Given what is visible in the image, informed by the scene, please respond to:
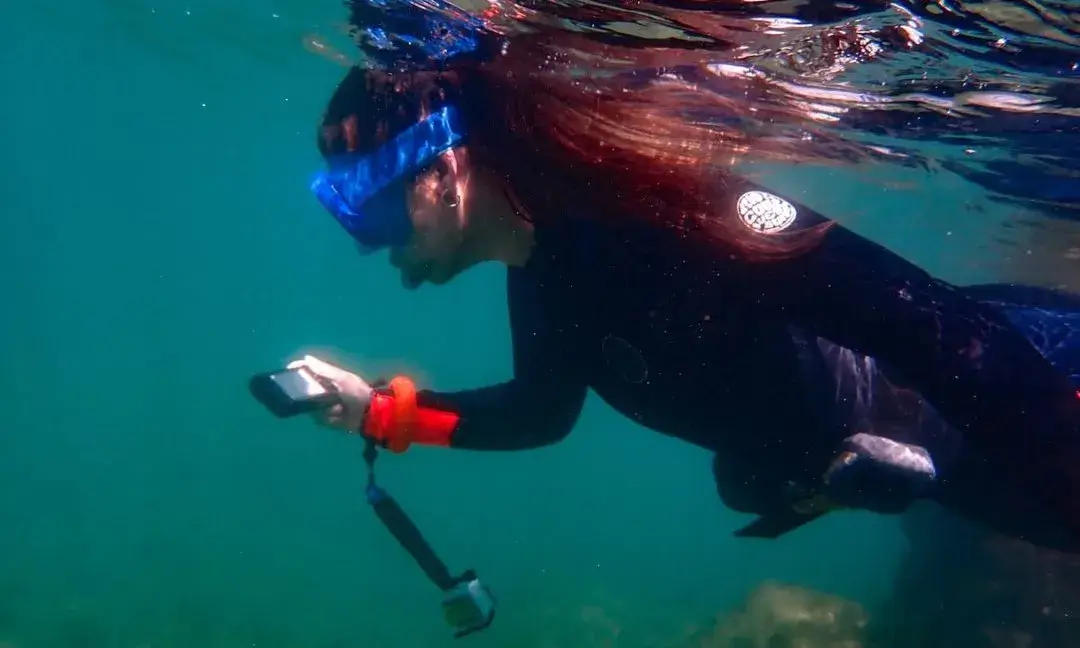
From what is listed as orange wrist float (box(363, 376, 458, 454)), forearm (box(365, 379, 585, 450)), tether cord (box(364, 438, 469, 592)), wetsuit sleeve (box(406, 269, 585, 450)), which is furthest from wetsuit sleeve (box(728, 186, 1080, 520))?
tether cord (box(364, 438, 469, 592))

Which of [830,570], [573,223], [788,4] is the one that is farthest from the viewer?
[830,570]

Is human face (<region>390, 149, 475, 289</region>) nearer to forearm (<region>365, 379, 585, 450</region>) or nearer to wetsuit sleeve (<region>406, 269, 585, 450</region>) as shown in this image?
wetsuit sleeve (<region>406, 269, 585, 450</region>)

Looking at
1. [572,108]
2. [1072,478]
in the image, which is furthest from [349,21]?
[1072,478]

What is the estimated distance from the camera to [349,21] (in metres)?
10.0

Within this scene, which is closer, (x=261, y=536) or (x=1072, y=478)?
(x=1072, y=478)

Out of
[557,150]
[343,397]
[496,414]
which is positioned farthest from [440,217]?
[496,414]

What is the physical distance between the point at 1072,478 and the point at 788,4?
13.6 feet

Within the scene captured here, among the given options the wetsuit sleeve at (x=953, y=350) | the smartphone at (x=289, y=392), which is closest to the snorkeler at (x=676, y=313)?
the wetsuit sleeve at (x=953, y=350)

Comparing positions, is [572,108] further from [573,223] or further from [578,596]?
[578,596]

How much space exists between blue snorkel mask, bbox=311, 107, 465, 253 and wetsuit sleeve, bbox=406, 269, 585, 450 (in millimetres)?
621

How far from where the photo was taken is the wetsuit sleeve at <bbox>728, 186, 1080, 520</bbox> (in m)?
2.32

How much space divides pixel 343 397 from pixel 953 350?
96.5 inches

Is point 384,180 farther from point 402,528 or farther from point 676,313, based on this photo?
point 402,528

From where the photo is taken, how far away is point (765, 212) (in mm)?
2850
